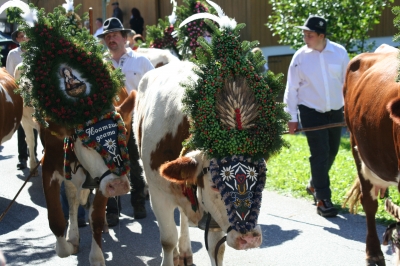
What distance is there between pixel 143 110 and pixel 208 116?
1510 mm

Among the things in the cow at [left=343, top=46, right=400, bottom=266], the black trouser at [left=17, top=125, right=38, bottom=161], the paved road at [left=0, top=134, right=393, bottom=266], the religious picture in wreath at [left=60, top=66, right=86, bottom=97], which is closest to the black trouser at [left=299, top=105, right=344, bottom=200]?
the paved road at [left=0, top=134, right=393, bottom=266]

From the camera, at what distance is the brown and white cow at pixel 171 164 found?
429 centimetres

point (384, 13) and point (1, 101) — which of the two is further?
point (384, 13)

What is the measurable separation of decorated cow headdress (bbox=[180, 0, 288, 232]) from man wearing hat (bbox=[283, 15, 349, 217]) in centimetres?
327

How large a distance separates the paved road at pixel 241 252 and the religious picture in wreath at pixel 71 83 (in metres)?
1.84

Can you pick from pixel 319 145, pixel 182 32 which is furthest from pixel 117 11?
pixel 319 145

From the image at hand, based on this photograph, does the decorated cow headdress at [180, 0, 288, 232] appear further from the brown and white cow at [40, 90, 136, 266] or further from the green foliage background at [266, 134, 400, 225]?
the green foliage background at [266, 134, 400, 225]

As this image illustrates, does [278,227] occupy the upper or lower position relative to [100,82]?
lower

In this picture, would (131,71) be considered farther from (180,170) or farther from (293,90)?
(180,170)

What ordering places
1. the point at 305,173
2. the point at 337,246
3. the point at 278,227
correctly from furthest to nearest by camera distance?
the point at 305,173
the point at 278,227
the point at 337,246

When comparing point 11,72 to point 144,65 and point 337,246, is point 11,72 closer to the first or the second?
point 144,65

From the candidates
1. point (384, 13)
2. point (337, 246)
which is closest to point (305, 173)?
point (337, 246)

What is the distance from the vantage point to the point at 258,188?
14.1ft

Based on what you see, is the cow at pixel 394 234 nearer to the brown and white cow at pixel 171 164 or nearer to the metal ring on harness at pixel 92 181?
the brown and white cow at pixel 171 164
